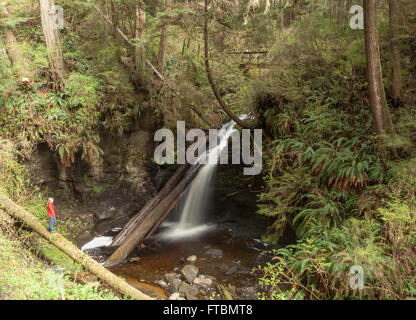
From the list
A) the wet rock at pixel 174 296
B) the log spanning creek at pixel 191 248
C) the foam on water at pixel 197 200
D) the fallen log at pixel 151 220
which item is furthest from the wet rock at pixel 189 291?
the foam on water at pixel 197 200

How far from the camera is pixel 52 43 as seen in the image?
1032cm

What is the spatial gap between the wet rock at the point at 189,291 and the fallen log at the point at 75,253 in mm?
1185

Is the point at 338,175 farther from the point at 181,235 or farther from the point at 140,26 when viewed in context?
the point at 140,26

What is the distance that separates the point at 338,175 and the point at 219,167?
511 centimetres

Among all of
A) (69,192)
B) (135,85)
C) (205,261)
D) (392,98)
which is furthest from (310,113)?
(69,192)

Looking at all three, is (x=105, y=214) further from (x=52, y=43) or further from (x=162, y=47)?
(x=162, y=47)

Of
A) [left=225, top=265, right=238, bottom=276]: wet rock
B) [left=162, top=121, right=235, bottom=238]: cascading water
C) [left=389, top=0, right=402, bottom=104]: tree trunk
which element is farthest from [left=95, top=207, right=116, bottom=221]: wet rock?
[left=389, top=0, right=402, bottom=104]: tree trunk

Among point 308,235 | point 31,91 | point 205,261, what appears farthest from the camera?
point 31,91

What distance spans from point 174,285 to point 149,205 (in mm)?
4116

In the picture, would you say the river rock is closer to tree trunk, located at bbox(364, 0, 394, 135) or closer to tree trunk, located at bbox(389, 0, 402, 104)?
tree trunk, located at bbox(364, 0, 394, 135)

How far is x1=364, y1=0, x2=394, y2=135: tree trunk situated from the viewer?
6801 mm

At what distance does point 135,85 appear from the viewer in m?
11.6

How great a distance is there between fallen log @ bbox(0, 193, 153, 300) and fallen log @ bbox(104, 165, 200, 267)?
1.84 meters

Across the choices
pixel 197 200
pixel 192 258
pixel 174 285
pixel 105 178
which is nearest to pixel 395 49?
pixel 197 200
